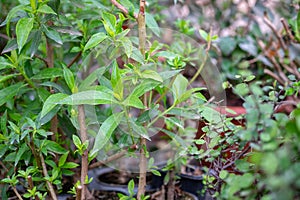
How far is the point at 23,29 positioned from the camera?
1.03m

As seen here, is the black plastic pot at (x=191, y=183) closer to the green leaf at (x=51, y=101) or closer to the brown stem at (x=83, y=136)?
the brown stem at (x=83, y=136)

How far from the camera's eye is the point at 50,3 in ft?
3.61

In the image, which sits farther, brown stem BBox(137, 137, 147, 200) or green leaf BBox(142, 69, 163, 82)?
brown stem BBox(137, 137, 147, 200)

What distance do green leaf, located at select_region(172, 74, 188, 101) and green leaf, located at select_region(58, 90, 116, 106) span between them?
191mm

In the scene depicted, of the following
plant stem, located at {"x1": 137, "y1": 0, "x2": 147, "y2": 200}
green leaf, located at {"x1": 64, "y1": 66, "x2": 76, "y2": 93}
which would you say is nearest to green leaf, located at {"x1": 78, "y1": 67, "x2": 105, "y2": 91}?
green leaf, located at {"x1": 64, "y1": 66, "x2": 76, "y2": 93}

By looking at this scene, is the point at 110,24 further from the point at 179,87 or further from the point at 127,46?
the point at 179,87

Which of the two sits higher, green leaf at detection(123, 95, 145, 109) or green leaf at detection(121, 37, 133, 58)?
green leaf at detection(121, 37, 133, 58)

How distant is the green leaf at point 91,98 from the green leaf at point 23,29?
0.63 ft

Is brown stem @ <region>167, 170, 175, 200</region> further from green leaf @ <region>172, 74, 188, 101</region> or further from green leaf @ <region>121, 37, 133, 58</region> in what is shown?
green leaf @ <region>121, 37, 133, 58</region>

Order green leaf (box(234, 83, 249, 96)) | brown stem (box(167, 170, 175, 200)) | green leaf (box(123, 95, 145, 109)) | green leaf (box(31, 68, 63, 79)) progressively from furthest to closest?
brown stem (box(167, 170, 175, 200)), green leaf (box(31, 68, 63, 79)), green leaf (box(123, 95, 145, 109)), green leaf (box(234, 83, 249, 96))

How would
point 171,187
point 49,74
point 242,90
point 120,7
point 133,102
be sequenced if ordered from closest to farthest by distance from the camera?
point 242,90, point 133,102, point 120,7, point 49,74, point 171,187

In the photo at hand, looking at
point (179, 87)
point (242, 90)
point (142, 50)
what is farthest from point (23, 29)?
point (242, 90)

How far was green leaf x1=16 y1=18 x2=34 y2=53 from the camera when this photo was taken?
1.02 m

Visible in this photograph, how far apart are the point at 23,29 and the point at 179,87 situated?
402 millimetres
